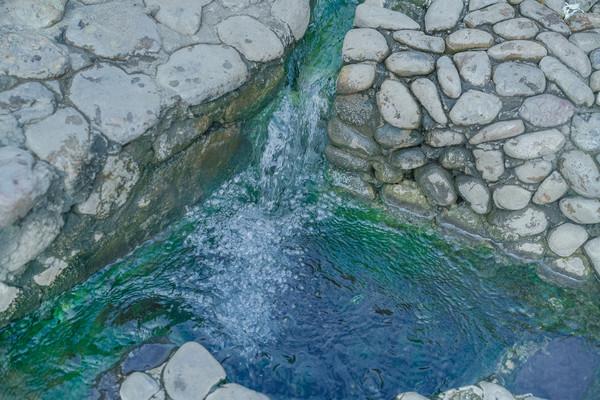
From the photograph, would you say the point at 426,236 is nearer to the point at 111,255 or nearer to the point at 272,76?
the point at 272,76

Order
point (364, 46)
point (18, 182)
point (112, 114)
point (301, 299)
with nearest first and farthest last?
point (18, 182) → point (112, 114) → point (301, 299) → point (364, 46)

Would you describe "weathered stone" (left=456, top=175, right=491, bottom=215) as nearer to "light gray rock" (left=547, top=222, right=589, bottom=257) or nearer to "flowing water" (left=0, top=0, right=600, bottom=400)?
"flowing water" (left=0, top=0, right=600, bottom=400)

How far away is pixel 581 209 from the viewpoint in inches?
157

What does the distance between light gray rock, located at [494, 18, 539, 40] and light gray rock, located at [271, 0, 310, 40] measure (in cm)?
113

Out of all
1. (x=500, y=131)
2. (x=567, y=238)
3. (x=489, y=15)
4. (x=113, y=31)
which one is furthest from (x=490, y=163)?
(x=113, y=31)

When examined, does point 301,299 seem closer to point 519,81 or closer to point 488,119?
point 488,119

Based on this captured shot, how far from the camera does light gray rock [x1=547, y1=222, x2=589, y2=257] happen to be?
4.08 meters

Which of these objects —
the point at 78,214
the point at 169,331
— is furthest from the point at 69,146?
the point at 169,331

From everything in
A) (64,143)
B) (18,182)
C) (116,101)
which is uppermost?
(116,101)

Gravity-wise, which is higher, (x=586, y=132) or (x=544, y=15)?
(x=544, y=15)

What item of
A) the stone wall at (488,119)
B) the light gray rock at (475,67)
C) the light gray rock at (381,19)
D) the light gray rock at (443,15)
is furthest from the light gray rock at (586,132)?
the light gray rock at (381,19)

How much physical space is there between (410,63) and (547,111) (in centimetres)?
80

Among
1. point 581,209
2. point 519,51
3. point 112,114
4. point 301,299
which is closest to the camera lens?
point 112,114

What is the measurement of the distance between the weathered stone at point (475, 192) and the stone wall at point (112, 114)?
1.23 meters
